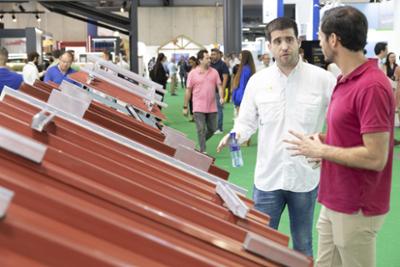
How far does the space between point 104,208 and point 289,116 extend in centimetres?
186

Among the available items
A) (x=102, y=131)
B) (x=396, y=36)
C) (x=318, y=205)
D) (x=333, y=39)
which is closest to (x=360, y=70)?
(x=333, y=39)

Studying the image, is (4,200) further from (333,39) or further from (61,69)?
(61,69)

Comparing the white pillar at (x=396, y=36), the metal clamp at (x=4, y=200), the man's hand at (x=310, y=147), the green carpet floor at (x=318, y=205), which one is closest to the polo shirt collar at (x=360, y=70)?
the man's hand at (x=310, y=147)

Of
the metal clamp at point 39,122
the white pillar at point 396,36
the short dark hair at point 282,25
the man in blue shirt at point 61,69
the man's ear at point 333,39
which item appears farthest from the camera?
the white pillar at point 396,36

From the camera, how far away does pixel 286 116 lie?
10.6 feet

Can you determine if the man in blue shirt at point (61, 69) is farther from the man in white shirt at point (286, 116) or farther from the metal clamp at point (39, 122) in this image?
the metal clamp at point (39, 122)

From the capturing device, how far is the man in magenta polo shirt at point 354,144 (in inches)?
89.1

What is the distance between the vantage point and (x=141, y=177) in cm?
195

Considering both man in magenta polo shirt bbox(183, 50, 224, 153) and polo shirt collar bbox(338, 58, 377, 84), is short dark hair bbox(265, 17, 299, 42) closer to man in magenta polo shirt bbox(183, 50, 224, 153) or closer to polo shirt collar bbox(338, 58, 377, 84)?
polo shirt collar bbox(338, 58, 377, 84)

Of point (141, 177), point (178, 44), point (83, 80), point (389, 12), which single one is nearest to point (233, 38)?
point (389, 12)

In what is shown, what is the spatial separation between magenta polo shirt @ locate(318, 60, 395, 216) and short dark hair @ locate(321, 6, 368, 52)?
11cm

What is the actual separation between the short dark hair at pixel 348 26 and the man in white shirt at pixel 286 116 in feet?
2.55

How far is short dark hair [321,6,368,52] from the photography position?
2320 millimetres

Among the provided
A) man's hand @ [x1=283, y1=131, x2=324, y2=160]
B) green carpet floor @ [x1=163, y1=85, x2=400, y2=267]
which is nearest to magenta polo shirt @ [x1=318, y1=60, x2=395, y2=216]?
man's hand @ [x1=283, y1=131, x2=324, y2=160]
